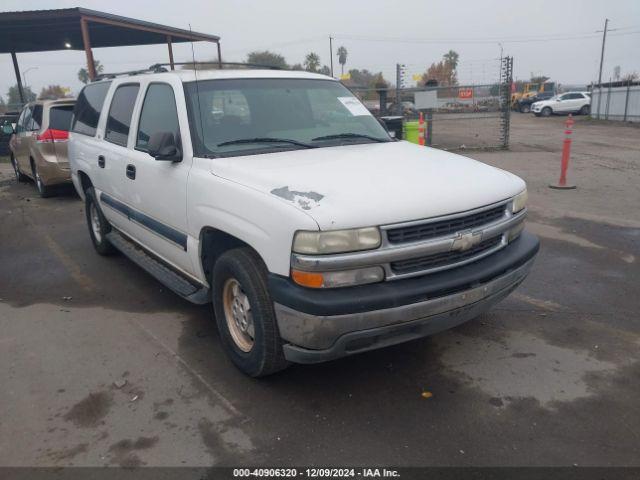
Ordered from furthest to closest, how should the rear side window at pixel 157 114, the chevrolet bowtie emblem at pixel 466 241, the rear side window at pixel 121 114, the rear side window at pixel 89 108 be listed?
1. the rear side window at pixel 89 108
2. the rear side window at pixel 121 114
3. the rear side window at pixel 157 114
4. the chevrolet bowtie emblem at pixel 466 241

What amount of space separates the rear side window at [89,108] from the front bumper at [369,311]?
3752mm

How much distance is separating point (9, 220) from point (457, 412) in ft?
26.3

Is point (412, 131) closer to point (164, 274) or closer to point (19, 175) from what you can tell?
point (19, 175)

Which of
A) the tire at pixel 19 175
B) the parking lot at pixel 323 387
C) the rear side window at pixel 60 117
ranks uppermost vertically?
the rear side window at pixel 60 117

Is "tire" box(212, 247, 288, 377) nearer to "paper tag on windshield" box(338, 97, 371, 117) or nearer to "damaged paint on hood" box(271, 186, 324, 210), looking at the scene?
"damaged paint on hood" box(271, 186, 324, 210)

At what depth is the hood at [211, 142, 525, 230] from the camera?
2736mm

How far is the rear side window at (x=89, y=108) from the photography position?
5520 mm

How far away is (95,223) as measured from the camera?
20.4 feet

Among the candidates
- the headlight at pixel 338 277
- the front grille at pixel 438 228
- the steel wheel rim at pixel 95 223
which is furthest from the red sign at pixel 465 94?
the headlight at pixel 338 277

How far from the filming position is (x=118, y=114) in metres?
4.95

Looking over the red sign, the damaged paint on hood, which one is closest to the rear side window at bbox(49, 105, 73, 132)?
the damaged paint on hood

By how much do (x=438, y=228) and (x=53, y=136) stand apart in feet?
27.8

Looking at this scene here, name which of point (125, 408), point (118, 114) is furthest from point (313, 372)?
point (118, 114)

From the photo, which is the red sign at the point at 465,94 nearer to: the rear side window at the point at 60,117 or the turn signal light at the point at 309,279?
the rear side window at the point at 60,117
